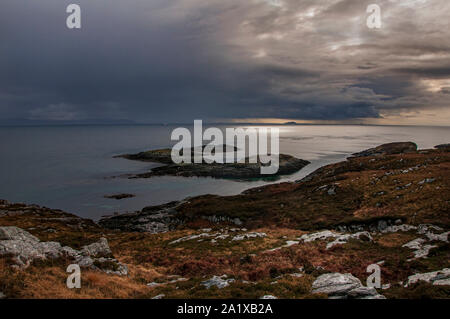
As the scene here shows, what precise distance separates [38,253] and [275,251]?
Answer: 19.6 meters

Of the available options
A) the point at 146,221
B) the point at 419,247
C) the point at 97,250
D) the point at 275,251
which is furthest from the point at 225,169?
the point at 419,247

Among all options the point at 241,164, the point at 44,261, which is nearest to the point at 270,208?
the point at 44,261

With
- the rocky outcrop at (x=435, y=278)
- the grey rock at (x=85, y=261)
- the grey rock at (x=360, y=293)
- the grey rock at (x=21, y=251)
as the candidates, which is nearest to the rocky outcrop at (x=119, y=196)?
the grey rock at (x=21, y=251)

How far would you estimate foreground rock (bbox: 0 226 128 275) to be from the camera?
52.0ft

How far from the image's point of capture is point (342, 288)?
39.9ft

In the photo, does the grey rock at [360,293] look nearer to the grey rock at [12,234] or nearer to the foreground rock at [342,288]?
the foreground rock at [342,288]

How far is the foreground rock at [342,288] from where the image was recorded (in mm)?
11647

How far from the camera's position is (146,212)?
2398 inches

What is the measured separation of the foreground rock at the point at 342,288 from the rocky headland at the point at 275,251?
5 centimetres

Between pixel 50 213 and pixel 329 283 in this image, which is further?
pixel 50 213

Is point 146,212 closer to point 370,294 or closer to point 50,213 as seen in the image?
point 50,213
